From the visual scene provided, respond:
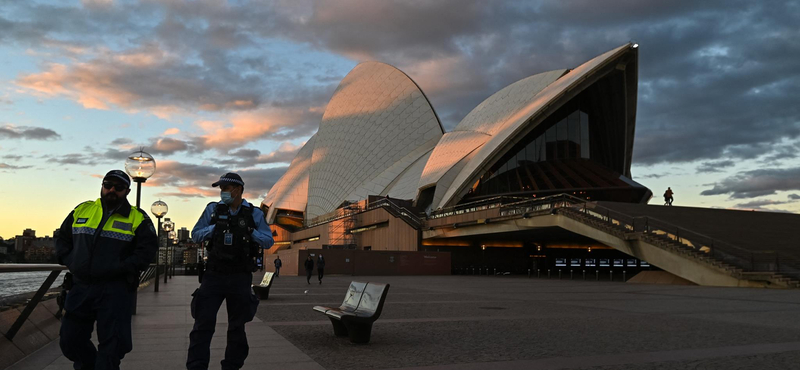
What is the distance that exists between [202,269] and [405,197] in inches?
1608

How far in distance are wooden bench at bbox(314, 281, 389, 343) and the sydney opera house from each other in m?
19.6

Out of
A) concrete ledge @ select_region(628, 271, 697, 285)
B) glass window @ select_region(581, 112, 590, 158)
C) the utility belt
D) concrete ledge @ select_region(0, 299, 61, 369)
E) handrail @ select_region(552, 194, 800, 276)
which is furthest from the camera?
glass window @ select_region(581, 112, 590, 158)

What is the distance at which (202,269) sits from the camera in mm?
4551

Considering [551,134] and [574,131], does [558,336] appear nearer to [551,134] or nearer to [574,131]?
[551,134]

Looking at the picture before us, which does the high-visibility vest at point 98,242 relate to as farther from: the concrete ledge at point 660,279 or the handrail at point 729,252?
the concrete ledge at point 660,279

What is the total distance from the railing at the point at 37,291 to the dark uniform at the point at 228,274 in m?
1.74

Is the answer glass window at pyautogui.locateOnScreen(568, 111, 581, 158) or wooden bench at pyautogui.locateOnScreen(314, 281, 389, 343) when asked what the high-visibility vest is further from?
glass window at pyautogui.locateOnScreen(568, 111, 581, 158)

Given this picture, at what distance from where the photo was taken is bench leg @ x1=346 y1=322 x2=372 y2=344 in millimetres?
6289

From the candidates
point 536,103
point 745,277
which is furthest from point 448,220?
point 745,277

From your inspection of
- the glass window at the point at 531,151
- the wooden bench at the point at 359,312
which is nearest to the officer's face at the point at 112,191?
the wooden bench at the point at 359,312

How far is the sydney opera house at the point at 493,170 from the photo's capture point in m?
36.0

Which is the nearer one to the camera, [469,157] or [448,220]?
[448,220]

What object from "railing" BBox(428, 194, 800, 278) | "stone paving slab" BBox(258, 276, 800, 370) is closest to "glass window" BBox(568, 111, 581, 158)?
"railing" BBox(428, 194, 800, 278)

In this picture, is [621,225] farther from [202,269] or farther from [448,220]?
[202,269]
